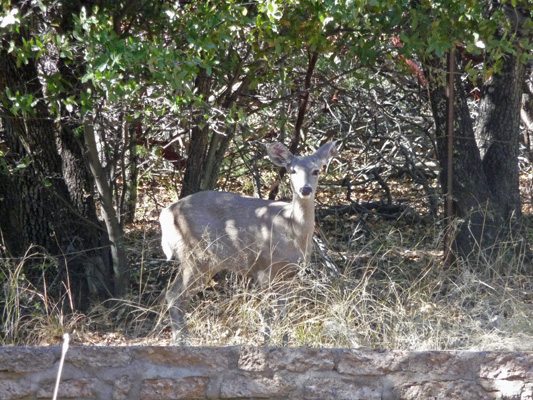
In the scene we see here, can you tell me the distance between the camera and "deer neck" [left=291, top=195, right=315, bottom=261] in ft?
23.6

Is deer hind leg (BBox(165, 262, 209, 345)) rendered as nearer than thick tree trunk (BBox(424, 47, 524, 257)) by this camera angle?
Yes

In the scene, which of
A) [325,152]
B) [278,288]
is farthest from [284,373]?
[325,152]

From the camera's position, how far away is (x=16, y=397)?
15.6 ft

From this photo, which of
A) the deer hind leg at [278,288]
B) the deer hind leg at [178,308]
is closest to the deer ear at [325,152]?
the deer hind leg at [278,288]

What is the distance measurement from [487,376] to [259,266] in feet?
8.63

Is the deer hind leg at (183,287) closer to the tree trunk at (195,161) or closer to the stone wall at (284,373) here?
the tree trunk at (195,161)

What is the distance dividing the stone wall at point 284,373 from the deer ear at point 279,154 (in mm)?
2666

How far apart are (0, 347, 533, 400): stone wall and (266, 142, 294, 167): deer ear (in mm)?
2666

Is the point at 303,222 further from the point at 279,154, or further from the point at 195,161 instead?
the point at 195,161

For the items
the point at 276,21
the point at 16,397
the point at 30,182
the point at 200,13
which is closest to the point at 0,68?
the point at 30,182

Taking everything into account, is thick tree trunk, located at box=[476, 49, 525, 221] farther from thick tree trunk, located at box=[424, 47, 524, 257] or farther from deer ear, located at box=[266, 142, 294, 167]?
deer ear, located at box=[266, 142, 294, 167]

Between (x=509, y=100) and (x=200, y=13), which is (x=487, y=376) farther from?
(x=509, y=100)

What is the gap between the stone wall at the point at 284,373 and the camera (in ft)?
16.0

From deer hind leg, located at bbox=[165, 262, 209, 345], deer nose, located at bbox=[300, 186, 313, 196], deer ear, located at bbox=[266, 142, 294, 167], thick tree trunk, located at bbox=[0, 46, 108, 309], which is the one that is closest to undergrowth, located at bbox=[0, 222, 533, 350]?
deer hind leg, located at bbox=[165, 262, 209, 345]
